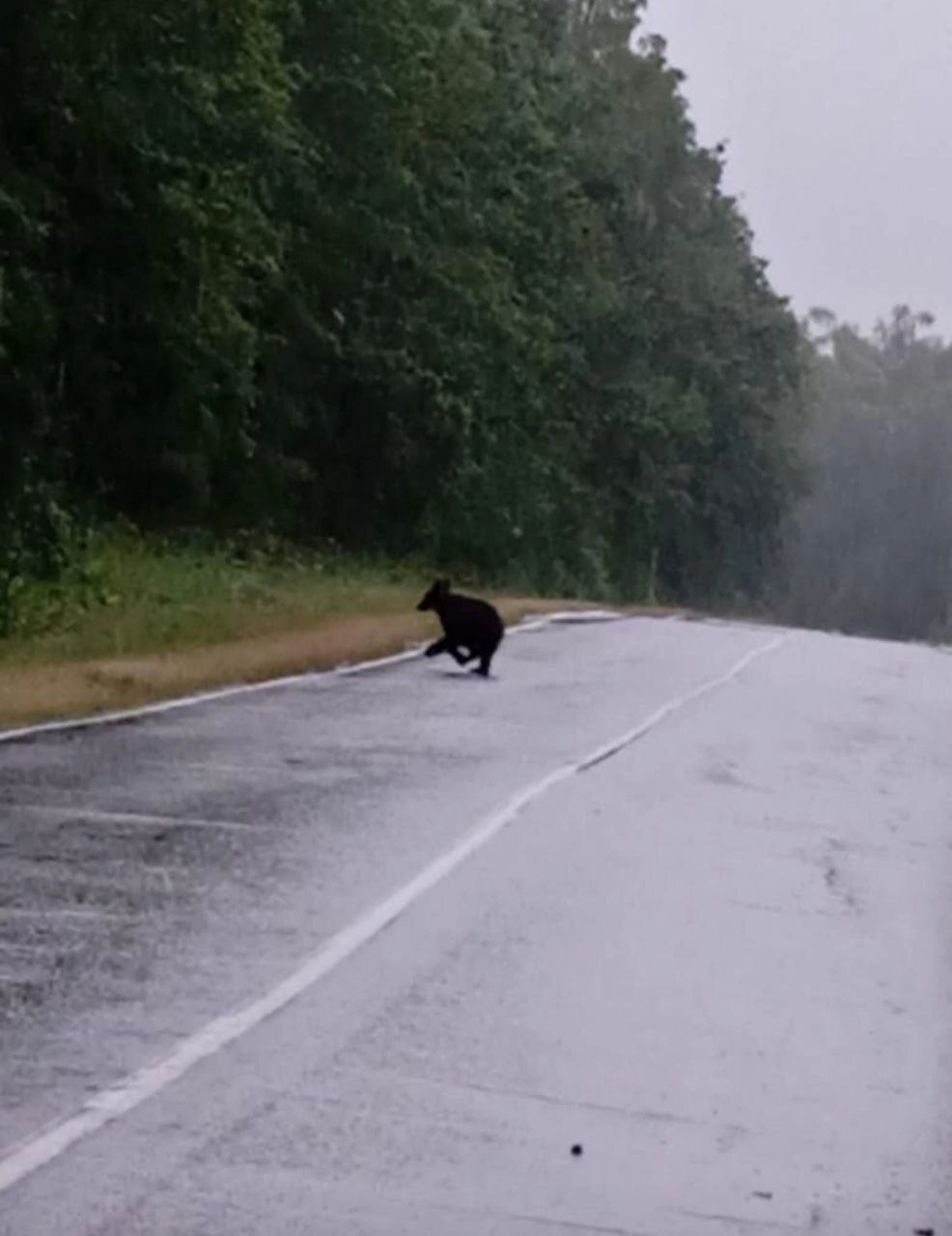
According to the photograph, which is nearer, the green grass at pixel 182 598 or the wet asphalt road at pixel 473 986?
the wet asphalt road at pixel 473 986

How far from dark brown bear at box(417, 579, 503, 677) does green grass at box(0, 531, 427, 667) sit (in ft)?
9.10

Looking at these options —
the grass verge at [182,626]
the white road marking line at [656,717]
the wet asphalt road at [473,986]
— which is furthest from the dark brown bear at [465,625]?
the wet asphalt road at [473,986]

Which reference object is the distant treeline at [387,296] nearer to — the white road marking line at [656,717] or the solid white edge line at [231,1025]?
the white road marking line at [656,717]

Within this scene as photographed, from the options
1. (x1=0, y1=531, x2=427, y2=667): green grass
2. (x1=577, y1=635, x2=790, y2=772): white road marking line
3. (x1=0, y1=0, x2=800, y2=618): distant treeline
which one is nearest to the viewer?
(x1=577, y1=635, x2=790, y2=772): white road marking line

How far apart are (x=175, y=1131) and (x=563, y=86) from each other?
65.6 meters

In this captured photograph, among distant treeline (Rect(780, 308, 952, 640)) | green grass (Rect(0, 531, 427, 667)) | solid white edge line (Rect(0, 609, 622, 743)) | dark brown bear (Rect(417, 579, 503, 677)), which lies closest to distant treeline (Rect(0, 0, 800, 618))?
green grass (Rect(0, 531, 427, 667))

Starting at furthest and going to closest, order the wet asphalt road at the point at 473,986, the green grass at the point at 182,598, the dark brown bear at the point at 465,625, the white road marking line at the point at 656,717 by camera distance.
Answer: the green grass at the point at 182,598, the dark brown bear at the point at 465,625, the white road marking line at the point at 656,717, the wet asphalt road at the point at 473,986

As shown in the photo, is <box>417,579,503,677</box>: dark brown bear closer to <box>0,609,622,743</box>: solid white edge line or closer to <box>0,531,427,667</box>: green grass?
<box>0,609,622,743</box>: solid white edge line

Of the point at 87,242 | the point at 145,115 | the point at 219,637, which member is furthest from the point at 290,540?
the point at 219,637

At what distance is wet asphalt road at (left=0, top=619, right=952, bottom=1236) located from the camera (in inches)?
338

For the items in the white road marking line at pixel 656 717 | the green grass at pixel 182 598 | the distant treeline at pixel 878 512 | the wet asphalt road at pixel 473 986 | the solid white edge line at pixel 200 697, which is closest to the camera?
the wet asphalt road at pixel 473 986

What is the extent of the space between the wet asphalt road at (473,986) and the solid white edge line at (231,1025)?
0.18 ft

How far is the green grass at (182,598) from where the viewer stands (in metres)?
31.4

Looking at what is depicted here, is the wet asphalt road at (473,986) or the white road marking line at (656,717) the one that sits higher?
the wet asphalt road at (473,986)
